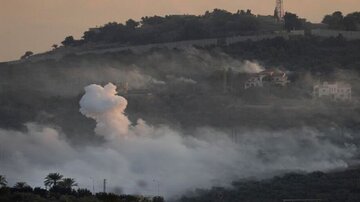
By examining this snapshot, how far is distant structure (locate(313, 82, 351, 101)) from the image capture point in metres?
171

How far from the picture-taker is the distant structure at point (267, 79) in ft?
584

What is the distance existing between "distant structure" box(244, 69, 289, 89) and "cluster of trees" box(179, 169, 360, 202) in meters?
43.7

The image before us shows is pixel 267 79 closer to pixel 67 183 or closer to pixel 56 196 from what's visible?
pixel 67 183

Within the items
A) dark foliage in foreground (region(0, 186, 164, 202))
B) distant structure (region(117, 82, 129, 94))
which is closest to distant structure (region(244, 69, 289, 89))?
distant structure (region(117, 82, 129, 94))

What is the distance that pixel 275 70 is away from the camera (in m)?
186

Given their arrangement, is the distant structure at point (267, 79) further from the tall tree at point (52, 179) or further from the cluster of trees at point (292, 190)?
the tall tree at point (52, 179)

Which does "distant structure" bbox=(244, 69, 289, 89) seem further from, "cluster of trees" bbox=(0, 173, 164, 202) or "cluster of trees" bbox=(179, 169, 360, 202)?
"cluster of trees" bbox=(0, 173, 164, 202)

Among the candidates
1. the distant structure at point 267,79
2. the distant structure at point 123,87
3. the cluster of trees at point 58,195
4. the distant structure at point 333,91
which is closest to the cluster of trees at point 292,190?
the cluster of trees at point 58,195

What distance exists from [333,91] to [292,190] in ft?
160

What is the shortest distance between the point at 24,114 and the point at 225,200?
175ft

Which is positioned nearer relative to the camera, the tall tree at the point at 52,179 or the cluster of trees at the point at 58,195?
the cluster of trees at the point at 58,195

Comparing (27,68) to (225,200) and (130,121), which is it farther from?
(225,200)

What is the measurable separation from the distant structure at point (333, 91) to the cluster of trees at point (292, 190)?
37.3 m

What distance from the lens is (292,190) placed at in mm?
126375
